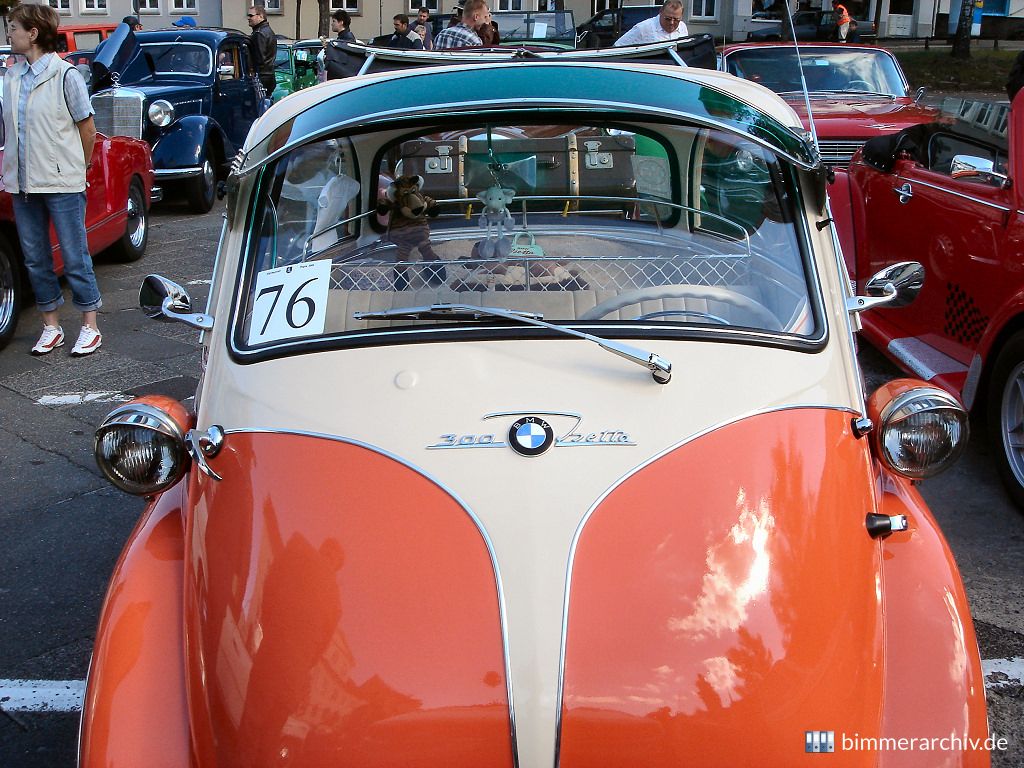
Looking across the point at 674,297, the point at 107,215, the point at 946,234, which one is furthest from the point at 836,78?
the point at 674,297

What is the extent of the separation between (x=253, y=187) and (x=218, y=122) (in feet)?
35.7

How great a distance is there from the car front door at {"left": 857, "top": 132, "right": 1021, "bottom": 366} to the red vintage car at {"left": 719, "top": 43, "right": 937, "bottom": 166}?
11.8 feet

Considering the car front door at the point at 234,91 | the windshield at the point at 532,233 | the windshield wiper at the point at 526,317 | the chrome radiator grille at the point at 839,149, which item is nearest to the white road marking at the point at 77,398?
the windshield at the point at 532,233

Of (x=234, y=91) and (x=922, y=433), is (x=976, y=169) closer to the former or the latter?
(x=922, y=433)

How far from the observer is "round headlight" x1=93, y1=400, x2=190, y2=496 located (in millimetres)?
2717

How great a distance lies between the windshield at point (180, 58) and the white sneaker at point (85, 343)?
7166mm

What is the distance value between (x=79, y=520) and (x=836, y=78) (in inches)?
355

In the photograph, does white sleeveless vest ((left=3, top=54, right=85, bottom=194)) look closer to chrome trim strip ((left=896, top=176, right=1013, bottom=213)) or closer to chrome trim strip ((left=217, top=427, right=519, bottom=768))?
chrome trim strip ((left=217, top=427, right=519, bottom=768))

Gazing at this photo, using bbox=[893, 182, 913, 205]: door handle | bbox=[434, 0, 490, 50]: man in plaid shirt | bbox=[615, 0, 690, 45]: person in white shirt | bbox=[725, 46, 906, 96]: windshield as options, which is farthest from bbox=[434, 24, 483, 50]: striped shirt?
bbox=[893, 182, 913, 205]: door handle

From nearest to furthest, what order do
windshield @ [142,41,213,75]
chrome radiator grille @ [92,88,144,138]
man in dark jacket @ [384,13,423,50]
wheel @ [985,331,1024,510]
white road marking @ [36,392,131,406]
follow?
wheel @ [985,331,1024,510] → white road marking @ [36,392,131,406] → chrome radiator grille @ [92,88,144,138] → windshield @ [142,41,213,75] → man in dark jacket @ [384,13,423,50]

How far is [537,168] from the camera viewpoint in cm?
344

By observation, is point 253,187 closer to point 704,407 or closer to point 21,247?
point 704,407

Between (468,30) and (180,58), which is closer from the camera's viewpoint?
(468,30)

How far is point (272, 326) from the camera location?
9.04ft
